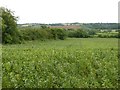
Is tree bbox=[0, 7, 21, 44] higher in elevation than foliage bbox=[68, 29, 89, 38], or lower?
higher

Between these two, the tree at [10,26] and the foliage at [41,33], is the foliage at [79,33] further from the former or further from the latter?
the tree at [10,26]

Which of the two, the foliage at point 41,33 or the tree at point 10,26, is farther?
the foliage at point 41,33

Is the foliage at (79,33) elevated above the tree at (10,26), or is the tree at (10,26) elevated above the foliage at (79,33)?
the tree at (10,26)

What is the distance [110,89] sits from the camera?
9.92 m

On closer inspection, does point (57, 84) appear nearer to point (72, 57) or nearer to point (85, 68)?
point (85, 68)

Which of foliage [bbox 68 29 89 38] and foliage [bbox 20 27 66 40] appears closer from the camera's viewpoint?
foliage [bbox 20 27 66 40]

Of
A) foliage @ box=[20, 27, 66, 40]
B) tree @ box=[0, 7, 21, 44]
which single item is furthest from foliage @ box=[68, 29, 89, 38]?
tree @ box=[0, 7, 21, 44]

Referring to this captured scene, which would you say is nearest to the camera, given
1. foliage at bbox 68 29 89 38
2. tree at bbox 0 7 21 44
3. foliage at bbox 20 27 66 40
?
tree at bbox 0 7 21 44

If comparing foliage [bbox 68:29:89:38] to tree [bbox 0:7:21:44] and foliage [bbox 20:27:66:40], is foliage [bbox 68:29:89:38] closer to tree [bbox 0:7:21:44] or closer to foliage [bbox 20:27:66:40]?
foliage [bbox 20:27:66:40]

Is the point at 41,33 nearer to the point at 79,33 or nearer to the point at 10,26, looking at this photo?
the point at 10,26

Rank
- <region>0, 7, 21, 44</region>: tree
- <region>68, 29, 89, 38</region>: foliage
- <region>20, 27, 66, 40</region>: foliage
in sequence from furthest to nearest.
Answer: <region>68, 29, 89, 38</region>: foliage → <region>20, 27, 66, 40</region>: foliage → <region>0, 7, 21, 44</region>: tree

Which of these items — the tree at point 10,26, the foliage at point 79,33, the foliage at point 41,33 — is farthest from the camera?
the foliage at point 79,33

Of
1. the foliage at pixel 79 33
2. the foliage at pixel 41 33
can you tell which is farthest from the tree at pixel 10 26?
the foliage at pixel 79 33

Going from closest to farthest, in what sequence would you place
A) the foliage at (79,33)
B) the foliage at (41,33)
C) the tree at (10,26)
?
1. the tree at (10,26)
2. the foliage at (41,33)
3. the foliage at (79,33)
